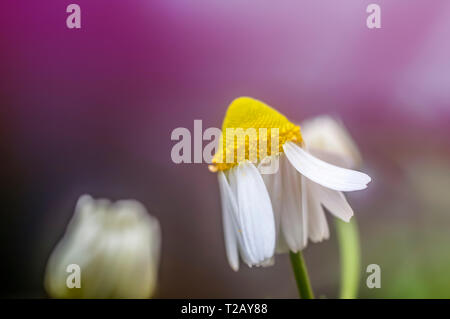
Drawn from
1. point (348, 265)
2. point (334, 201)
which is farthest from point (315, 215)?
point (348, 265)

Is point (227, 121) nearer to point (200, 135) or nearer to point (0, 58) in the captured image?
point (200, 135)

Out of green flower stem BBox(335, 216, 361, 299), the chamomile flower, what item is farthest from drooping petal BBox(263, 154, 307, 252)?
green flower stem BBox(335, 216, 361, 299)

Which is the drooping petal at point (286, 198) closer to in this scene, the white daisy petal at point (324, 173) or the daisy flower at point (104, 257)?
the white daisy petal at point (324, 173)

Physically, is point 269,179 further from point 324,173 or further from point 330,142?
point 330,142

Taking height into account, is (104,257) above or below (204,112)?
below

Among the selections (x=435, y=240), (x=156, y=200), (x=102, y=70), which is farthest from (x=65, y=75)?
(x=435, y=240)

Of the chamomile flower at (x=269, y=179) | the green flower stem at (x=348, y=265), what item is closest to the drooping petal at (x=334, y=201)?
the chamomile flower at (x=269, y=179)

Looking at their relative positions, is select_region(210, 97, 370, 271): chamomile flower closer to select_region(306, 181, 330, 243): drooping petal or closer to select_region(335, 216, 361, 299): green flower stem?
select_region(306, 181, 330, 243): drooping petal
